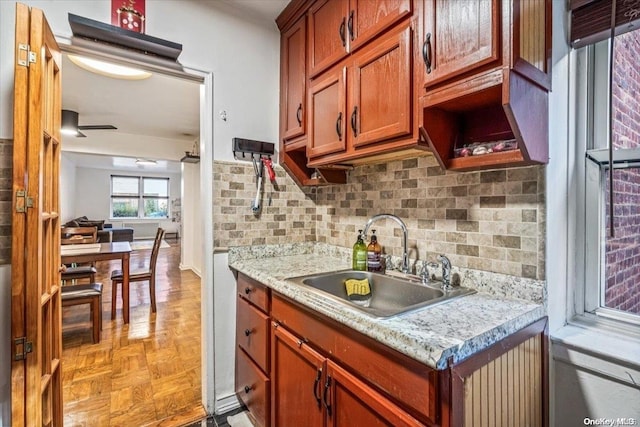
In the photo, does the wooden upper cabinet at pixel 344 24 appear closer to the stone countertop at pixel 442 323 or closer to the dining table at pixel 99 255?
the stone countertop at pixel 442 323

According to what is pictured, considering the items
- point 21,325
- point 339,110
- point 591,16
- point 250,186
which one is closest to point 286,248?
point 250,186

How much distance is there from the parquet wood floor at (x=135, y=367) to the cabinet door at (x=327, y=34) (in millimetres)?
2082

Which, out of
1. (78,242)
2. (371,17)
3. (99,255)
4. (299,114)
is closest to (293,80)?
(299,114)

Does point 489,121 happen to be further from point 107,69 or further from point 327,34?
point 107,69

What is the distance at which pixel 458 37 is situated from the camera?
1.00m

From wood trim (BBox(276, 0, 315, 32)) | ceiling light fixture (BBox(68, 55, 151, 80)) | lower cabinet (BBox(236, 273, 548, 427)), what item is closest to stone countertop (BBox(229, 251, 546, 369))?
lower cabinet (BBox(236, 273, 548, 427))

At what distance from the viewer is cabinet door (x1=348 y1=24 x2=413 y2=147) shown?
117 centimetres

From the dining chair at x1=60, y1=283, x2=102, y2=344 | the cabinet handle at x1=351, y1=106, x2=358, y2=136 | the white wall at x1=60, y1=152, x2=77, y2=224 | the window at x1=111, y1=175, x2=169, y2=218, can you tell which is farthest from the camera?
the window at x1=111, y1=175, x2=169, y2=218

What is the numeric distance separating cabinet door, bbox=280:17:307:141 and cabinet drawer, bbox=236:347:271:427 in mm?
1324

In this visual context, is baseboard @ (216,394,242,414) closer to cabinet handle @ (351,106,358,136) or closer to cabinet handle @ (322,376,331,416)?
cabinet handle @ (322,376,331,416)

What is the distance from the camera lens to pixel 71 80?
9.17 feet

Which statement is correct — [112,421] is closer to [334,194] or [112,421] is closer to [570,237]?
[334,194]

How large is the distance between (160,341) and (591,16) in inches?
135

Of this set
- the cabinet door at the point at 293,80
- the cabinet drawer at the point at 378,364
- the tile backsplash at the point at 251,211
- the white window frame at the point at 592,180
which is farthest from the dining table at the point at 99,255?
the white window frame at the point at 592,180
